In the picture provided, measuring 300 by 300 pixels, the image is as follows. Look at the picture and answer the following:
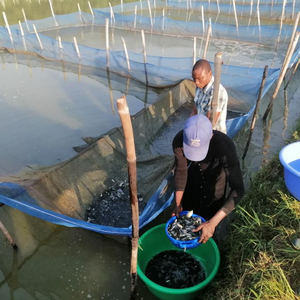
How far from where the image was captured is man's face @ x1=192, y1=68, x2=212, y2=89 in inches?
112

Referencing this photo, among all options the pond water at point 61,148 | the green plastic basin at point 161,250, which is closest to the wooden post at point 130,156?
the green plastic basin at point 161,250

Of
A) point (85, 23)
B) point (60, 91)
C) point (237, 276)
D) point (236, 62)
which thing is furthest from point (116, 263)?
point (85, 23)

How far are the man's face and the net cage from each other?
106cm

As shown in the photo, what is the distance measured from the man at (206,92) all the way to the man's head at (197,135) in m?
1.11

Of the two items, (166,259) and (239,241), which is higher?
(239,241)

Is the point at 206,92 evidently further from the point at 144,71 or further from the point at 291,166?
the point at 144,71

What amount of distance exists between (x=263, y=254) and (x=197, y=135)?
1071 millimetres

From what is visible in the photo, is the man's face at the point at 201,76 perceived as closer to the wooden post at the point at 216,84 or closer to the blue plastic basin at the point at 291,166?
the wooden post at the point at 216,84

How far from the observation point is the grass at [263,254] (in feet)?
6.20

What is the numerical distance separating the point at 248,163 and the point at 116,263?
8.71ft

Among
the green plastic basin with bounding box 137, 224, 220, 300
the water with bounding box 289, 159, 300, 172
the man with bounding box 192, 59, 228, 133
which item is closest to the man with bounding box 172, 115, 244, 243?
the green plastic basin with bounding box 137, 224, 220, 300

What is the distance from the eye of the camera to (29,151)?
4.85m

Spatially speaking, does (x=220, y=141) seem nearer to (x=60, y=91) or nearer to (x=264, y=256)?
(x=264, y=256)

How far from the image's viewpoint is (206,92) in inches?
121
